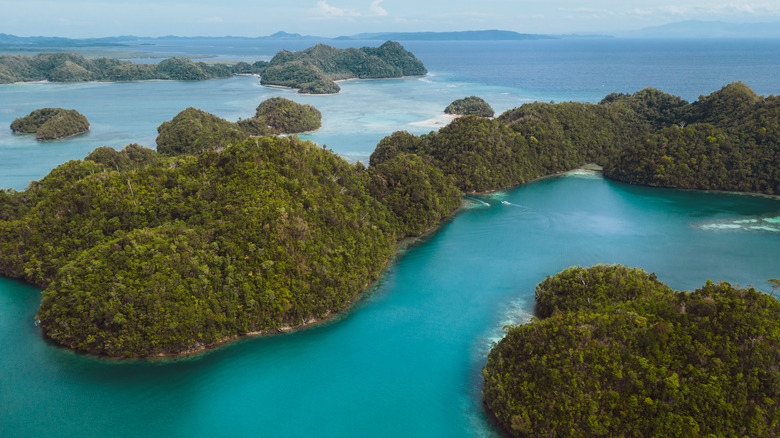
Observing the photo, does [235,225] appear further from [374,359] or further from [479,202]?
[479,202]

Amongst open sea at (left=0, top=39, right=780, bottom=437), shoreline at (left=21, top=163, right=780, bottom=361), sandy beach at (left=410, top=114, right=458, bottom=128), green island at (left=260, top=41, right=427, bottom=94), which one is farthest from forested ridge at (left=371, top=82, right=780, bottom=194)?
A: green island at (left=260, top=41, right=427, bottom=94)

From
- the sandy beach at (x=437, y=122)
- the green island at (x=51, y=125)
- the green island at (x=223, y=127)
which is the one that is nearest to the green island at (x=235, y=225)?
the green island at (x=223, y=127)

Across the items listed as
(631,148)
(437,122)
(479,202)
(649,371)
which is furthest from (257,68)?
(649,371)

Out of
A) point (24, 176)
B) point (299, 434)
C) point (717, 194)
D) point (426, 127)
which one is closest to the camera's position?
point (299, 434)

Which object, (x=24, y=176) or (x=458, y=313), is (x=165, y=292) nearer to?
(x=458, y=313)

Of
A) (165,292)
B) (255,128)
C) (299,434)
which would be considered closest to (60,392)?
(165,292)

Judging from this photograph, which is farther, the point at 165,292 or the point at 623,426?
the point at 165,292
